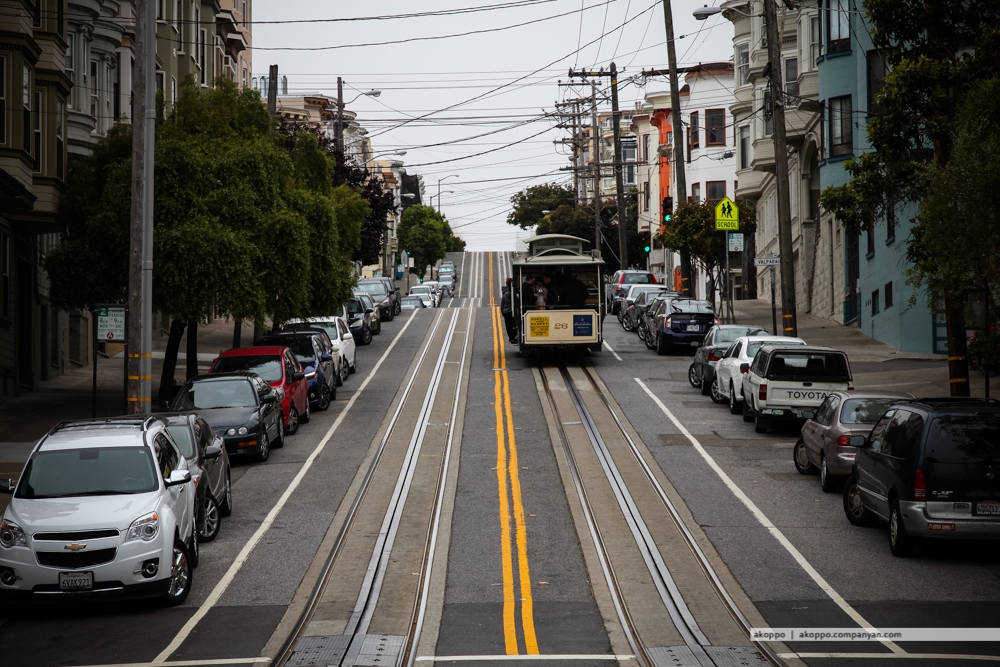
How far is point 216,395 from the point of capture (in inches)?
786

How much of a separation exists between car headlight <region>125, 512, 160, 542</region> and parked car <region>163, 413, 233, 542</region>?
2.03 metres

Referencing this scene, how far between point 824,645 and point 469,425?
537 inches

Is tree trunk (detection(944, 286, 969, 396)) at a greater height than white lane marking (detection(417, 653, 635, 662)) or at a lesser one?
greater

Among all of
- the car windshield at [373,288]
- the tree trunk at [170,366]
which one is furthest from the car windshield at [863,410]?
the car windshield at [373,288]

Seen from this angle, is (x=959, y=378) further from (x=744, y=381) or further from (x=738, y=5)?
(x=738, y=5)

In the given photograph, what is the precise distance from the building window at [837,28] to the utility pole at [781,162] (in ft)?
33.1

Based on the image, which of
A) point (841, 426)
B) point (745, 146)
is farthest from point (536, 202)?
point (841, 426)

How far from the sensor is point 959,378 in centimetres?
1862

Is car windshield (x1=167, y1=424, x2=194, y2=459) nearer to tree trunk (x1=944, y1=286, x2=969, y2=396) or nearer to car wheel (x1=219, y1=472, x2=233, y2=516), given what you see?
car wheel (x1=219, y1=472, x2=233, y2=516)

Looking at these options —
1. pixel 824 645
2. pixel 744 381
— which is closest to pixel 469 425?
pixel 744 381

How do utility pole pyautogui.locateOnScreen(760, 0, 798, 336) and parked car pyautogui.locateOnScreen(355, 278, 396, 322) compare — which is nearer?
utility pole pyautogui.locateOnScreen(760, 0, 798, 336)

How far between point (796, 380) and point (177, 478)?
12615mm

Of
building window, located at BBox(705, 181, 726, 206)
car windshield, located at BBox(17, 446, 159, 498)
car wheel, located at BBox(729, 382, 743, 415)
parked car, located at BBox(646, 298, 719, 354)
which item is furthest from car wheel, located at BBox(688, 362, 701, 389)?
building window, located at BBox(705, 181, 726, 206)

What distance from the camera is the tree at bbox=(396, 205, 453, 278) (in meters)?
129
